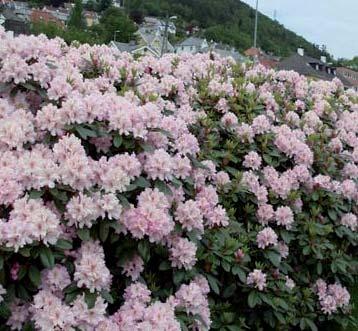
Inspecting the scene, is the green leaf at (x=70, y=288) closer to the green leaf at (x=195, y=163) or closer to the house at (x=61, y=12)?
the green leaf at (x=195, y=163)

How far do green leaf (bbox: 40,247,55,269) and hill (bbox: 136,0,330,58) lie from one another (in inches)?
2377

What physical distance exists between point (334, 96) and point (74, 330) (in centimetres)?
387

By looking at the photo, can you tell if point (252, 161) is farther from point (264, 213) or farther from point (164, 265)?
point (164, 265)

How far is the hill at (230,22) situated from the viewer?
6372 centimetres

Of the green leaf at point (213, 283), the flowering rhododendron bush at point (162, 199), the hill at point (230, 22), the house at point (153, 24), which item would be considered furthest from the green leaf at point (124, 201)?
the hill at point (230, 22)

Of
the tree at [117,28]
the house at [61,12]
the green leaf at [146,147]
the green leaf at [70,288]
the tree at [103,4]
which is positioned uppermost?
the green leaf at [146,147]

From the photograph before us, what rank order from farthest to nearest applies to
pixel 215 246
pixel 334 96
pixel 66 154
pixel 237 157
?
1. pixel 334 96
2. pixel 237 157
3. pixel 215 246
4. pixel 66 154

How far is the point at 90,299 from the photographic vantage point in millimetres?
2068

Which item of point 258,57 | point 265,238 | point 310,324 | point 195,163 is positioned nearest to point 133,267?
point 195,163

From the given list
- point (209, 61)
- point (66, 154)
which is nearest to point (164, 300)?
point (66, 154)

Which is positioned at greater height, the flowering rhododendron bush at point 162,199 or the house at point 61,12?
the flowering rhododendron bush at point 162,199

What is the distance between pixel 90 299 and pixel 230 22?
69924 millimetres

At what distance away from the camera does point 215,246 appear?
2828mm

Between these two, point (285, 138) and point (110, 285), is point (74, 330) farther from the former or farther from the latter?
point (285, 138)
